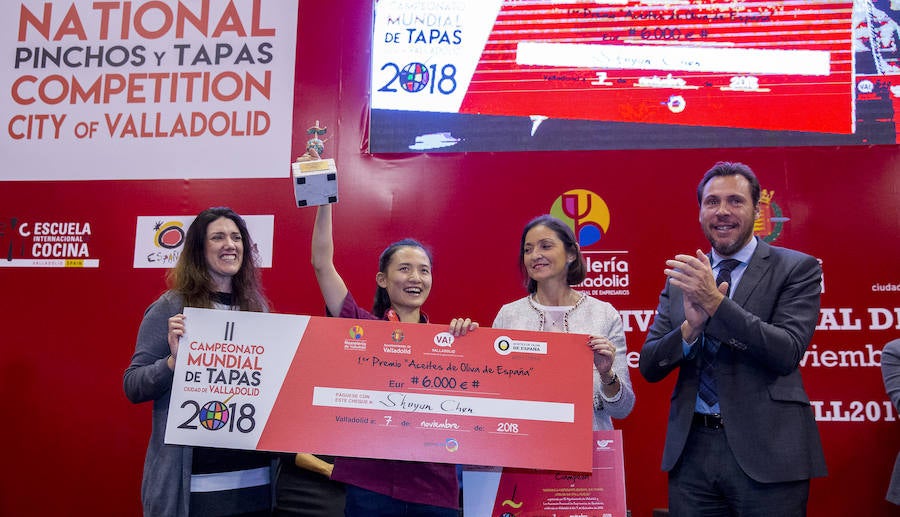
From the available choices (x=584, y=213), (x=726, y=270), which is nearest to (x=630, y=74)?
(x=584, y=213)

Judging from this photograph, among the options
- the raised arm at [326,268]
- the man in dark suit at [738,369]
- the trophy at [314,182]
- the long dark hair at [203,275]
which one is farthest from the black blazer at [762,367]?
the long dark hair at [203,275]

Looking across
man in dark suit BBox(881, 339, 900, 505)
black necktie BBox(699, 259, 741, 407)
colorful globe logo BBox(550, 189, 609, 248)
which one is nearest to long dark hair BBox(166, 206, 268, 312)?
black necktie BBox(699, 259, 741, 407)

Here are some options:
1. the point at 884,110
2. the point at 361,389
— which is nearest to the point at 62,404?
the point at 361,389

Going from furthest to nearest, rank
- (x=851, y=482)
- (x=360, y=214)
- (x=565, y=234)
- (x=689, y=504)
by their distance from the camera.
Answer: (x=360, y=214) < (x=851, y=482) < (x=565, y=234) < (x=689, y=504)

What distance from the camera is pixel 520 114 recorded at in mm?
4121

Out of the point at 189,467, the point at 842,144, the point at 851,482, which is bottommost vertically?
the point at 851,482

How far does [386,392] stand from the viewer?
2346mm

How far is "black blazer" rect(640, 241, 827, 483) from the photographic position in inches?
83.7

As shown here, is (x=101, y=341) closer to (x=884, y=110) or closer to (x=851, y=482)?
(x=851, y=482)

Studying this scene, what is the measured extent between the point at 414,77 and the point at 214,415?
249 centimetres

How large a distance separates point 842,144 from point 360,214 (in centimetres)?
270

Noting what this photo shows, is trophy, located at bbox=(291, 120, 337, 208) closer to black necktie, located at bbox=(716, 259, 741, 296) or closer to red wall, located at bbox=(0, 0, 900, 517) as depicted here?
black necktie, located at bbox=(716, 259, 741, 296)

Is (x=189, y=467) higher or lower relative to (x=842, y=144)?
lower

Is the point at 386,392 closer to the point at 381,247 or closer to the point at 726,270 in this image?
the point at 726,270
